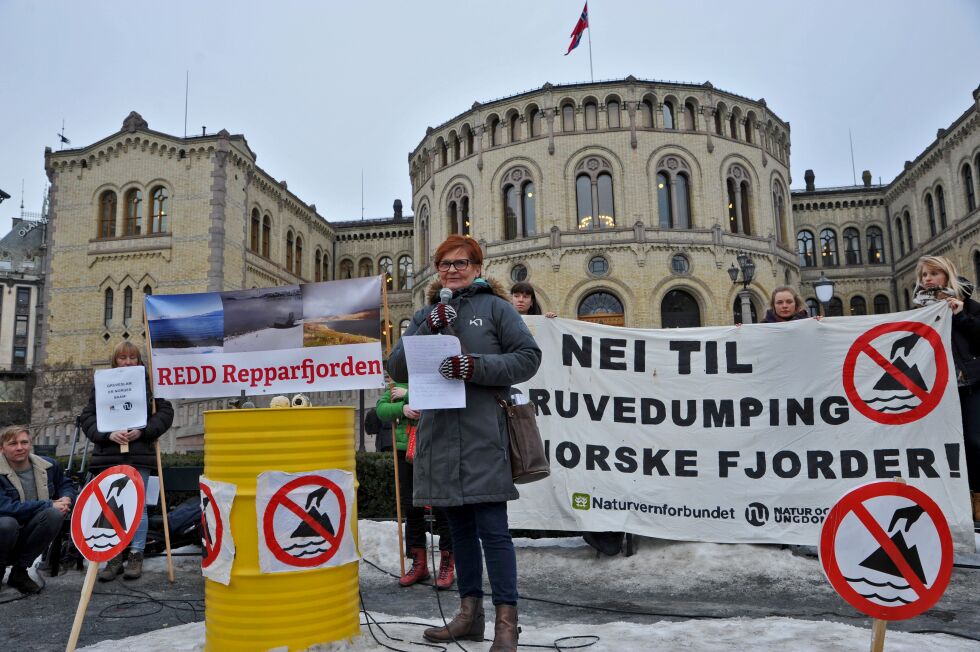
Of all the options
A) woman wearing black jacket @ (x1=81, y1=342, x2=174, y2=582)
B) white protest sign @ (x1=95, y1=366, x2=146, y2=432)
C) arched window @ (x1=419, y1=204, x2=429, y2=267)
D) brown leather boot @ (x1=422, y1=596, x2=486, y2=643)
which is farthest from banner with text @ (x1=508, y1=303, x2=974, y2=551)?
arched window @ (x1=419, y1=204, x2=429, y2=267)

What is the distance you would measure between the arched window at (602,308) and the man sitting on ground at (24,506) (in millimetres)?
26363

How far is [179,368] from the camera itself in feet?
20.7

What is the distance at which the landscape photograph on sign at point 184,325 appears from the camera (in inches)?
251

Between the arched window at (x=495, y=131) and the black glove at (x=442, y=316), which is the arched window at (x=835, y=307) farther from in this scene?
the black glove at (x=442, y=316)

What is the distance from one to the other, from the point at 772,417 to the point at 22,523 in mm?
6974

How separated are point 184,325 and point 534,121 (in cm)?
2919

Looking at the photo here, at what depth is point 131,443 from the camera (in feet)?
21.1

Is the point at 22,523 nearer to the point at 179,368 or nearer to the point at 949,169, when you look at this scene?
the point at 179,368

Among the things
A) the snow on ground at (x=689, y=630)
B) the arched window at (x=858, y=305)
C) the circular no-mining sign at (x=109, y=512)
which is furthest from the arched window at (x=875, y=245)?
the circular no-mining sign at (x=109, y=512)

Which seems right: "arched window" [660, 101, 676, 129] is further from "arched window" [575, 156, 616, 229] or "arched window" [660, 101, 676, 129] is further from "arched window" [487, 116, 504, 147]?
"arched window" [487, 116, 504, 147]

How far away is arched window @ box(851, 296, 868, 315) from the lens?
40.1 m

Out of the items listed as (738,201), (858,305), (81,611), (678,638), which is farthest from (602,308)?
(81,611)

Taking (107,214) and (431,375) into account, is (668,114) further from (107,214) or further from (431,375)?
(431,375)

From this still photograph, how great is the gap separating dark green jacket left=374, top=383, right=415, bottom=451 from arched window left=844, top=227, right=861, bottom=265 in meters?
42.1
